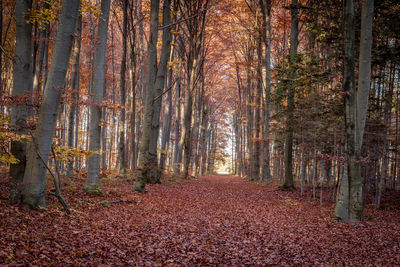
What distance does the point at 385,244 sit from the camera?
18.8 ft

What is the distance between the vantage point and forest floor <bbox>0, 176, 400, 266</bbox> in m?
4.16

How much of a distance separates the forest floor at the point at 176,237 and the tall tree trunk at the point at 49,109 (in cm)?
48

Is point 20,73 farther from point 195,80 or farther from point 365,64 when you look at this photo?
point 195,80

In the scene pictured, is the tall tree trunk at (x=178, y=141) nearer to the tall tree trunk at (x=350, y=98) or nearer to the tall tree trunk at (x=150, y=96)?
the tall tree trunk at (x=150, y=96)

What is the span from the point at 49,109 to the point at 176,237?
→ 149 inches

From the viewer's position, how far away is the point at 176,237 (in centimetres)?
560

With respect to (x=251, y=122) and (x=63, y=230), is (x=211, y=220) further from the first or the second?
(x=251, y=122)

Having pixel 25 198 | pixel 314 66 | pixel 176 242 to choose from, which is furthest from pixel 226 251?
pixel 314 66

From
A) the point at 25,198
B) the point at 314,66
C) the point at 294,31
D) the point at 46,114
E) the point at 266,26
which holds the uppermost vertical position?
the point at 266,26

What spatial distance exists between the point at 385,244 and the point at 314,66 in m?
7.68

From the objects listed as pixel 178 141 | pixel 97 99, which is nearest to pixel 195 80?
pixel 178 141

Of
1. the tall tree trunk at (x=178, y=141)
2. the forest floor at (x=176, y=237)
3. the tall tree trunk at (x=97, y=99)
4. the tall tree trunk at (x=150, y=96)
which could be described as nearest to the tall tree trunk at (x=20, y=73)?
the forest floor at (x=176, y=237)

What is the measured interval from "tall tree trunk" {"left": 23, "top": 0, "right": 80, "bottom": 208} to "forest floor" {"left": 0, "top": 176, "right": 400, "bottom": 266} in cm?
48

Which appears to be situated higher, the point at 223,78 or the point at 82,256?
the point at 223,78
